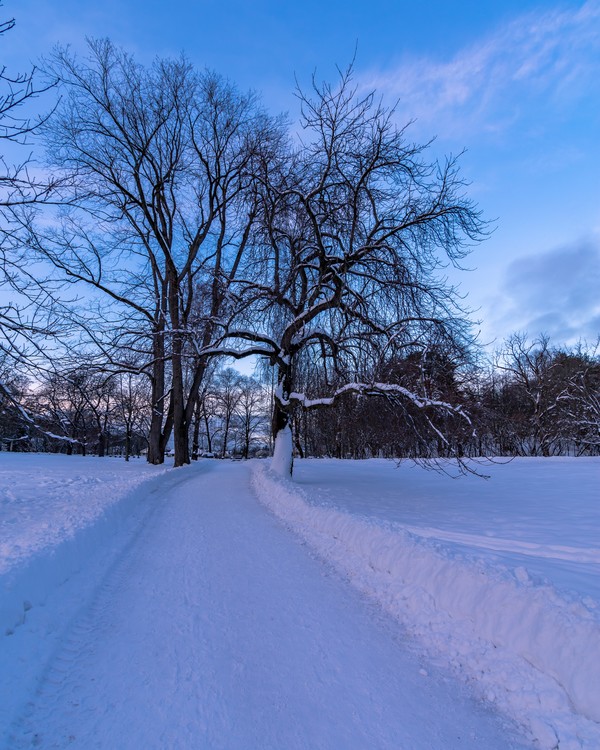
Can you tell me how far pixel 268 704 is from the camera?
2.55 metres

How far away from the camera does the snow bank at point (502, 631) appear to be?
246 cm

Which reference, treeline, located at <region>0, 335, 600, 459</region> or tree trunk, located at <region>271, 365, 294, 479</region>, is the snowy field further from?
tree trunk, located at <region>271, 365, 294, 479</region>

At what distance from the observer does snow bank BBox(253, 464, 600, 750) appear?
2.46m

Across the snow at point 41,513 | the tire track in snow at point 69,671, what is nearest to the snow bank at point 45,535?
the snow at point 41,513

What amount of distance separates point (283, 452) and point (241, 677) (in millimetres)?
11587

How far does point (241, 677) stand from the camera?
9.29 ft

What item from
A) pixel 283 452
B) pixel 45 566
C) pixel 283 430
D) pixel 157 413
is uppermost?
pixel 157 413

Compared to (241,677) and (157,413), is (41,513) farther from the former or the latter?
(157,413)

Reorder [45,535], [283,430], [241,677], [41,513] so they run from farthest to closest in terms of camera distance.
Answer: [283,430] < [41,513] < [45,535] < [241,677]

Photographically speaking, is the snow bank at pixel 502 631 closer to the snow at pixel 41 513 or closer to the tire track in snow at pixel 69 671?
the tire track in snow at pixel 69 671

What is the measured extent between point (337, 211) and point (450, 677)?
1302 cm

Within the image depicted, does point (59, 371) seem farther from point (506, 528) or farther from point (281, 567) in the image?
point (506, 528)

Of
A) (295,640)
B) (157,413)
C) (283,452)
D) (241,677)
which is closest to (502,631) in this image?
(295,640)

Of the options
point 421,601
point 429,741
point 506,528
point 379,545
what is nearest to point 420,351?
point 506,528
